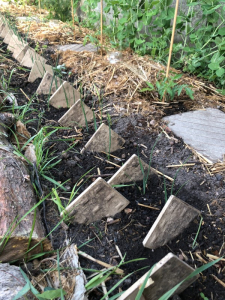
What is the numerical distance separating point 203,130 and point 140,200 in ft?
3.33

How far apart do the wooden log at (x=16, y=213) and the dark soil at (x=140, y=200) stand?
151 millimetres

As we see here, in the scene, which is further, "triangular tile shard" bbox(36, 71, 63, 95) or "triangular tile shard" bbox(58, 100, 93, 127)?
"triangular tile shard" bbox(36, 71, 63, 95)

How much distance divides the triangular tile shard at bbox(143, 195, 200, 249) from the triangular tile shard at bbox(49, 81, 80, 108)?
5.08 ft

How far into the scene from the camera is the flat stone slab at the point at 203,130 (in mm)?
2189

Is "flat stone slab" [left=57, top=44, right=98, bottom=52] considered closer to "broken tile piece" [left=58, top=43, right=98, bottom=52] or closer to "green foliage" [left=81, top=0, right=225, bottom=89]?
"broken tile piece" [left=58, top=43, right=98, bottom=52]

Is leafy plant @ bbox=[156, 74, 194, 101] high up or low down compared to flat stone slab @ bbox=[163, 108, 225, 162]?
up

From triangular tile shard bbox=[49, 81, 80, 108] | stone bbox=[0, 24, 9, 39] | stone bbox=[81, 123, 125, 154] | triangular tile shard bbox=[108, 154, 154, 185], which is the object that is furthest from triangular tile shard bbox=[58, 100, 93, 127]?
stone bbox=[0, 24, 9, 39]

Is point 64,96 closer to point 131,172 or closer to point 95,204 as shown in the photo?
point 131,172

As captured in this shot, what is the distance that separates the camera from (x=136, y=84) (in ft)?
9.43

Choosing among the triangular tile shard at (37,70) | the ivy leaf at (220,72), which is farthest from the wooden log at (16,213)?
the ivy leaf at (220,72)

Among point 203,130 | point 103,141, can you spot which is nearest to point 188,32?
point 203,130

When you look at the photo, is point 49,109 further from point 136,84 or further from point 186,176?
point 186,176

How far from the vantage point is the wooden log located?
1.33 meters

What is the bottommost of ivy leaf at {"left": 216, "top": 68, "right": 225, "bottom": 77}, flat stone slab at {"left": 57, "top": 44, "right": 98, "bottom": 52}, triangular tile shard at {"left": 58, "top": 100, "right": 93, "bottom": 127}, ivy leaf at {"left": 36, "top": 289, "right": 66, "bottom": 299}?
ivy leaf at {"left": 36, "top": 289, "right": 66, "bottom": 299}
